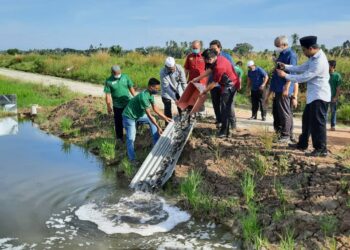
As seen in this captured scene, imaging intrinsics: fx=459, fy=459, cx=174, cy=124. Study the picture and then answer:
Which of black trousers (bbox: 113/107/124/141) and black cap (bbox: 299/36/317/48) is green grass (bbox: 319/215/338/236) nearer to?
black cap (bbox: 299/36/317/48)

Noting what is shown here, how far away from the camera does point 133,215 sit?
6.68m

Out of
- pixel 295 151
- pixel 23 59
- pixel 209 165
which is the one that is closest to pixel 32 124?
pixel 209 165

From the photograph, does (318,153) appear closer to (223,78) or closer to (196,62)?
(223,78)

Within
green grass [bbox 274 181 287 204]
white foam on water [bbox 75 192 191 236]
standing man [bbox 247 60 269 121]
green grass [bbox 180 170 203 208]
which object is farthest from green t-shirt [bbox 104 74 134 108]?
green grass [bbox 274 181 287 204]

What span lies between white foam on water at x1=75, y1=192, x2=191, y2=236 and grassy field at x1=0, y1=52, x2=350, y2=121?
6.72m

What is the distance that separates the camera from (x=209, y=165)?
7.75 m

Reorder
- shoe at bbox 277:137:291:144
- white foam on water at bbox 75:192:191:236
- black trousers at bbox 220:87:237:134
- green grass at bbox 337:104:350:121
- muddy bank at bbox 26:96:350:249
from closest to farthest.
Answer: muddy bank at bbox 26:96:350:249 < white foam on water at bbox 75:192:191:236 < shoe at bbox 277:137:291:144 < black trousers at bbox 220:87:237:134 < green grass at bbox 337:104:350:121

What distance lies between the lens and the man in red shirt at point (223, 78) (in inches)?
306

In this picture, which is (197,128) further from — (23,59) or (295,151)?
(23,59)

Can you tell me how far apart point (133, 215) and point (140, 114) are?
2.48 metres

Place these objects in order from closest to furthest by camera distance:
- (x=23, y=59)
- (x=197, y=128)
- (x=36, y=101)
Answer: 1. (x=197, y=128)
2. (x=36, y=101)
3. (x=23, y=59)

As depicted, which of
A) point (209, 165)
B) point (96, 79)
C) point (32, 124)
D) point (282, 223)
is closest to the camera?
point (282, 223)

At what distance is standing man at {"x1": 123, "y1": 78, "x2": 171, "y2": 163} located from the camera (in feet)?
27.1

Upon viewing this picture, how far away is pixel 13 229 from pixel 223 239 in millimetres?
2854
